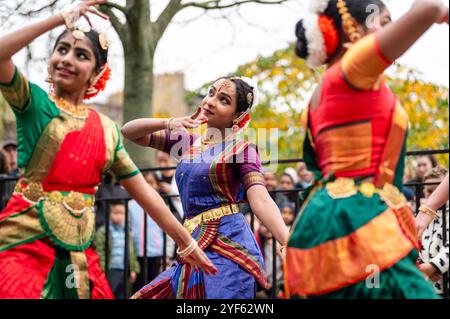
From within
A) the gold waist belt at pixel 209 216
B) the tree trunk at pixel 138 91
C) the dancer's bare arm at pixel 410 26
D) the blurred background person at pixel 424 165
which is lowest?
the gold waist belt at pixel 209 216

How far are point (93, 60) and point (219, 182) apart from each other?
4.43 ft

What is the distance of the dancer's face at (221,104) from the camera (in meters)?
5.61

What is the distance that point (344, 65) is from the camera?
3646 millimetres

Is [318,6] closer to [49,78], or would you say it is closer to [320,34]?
[320,34]

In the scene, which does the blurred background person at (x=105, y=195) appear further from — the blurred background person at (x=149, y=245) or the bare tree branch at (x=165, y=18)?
the bare tree branch at (x=165, y=18)

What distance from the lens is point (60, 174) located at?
13.6 feet

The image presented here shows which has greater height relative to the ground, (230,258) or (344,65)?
(344,65)

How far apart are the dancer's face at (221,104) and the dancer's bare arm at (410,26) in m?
2.19

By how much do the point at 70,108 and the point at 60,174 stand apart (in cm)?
32

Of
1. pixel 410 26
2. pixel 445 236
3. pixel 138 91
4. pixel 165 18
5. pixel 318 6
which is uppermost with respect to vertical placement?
pixel 165 18

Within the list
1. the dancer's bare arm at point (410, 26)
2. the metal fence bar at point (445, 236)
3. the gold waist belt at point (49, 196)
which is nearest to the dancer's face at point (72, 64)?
the gold waist belt at point (49, 196)

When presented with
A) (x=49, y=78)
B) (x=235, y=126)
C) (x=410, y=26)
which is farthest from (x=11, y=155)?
(x=410, y=26)

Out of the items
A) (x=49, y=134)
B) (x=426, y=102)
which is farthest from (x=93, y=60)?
(x=426, y=102)

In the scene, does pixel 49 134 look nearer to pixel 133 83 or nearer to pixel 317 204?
pixel 317 204
